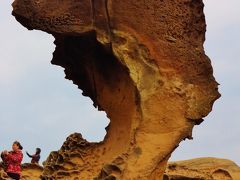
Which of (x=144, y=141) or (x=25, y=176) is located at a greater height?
(x=25, y=176)

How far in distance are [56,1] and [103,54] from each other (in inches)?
22.5

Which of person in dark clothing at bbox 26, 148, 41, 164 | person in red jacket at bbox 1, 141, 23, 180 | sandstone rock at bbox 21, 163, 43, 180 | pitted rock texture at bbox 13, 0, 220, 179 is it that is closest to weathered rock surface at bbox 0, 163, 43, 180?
sandstone rock at bbox 21, 163, 43, 180

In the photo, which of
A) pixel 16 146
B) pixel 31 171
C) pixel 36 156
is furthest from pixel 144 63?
pixel 36 156

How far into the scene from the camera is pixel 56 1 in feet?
16.7

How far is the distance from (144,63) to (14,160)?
2.82 metres

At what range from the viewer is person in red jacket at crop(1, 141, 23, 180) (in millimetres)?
7285

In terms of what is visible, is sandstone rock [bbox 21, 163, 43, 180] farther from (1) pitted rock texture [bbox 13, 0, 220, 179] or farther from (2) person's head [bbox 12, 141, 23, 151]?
(1) pitted rock texture [bbox 13, 0, 220, 179]

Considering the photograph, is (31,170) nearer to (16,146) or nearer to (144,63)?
(16,146)

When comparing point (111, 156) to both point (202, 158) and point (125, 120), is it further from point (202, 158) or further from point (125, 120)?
point (202, 158)

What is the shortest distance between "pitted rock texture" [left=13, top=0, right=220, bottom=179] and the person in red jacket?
2092 millimetres

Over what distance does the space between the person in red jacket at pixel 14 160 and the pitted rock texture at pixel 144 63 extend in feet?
6.86

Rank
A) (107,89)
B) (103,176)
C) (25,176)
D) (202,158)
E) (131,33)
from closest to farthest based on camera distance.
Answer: (103,176)
(131,33)
(107,89)
(25,176)
(202,158)

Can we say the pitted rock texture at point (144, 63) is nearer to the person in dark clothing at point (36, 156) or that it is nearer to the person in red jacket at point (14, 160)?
the person in red jacket at point (14, 160)

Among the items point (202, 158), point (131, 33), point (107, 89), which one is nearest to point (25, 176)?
point (202, 158)
